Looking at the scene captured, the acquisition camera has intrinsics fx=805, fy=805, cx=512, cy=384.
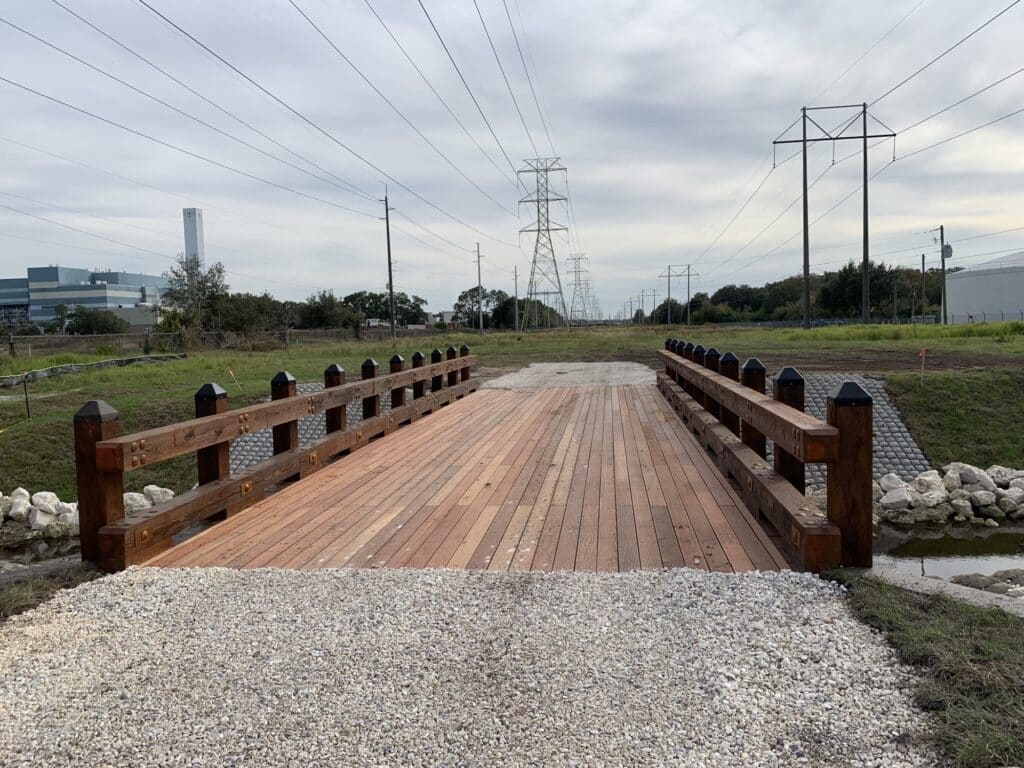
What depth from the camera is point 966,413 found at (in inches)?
584

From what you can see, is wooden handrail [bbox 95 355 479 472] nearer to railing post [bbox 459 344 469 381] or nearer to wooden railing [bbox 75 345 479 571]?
wooden railing [bbox 75 345 479 571]

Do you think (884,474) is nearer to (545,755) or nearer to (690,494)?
(690,494)

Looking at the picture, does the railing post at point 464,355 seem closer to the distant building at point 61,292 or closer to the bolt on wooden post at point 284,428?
the bolt on wooden post at point 284,428

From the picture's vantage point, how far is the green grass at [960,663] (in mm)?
2342

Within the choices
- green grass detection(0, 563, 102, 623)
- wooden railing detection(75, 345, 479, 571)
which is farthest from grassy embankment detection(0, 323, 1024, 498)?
green grass detection(0, 563, 102, 623)

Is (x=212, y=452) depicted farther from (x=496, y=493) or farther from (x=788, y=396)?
(x=788, y=396)

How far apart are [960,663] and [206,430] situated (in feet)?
14.1

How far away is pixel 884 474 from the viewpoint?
12516 millimetres

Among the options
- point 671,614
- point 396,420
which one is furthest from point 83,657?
point 396,420

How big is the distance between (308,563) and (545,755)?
234 centimetres

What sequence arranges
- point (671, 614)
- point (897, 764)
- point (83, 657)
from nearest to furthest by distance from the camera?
point (897, 764)
point (83, 657)
point (671, 614)

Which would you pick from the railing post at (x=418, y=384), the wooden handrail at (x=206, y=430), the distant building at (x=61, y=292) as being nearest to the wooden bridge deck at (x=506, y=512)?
the wooden handrail at (x=206, y=430)

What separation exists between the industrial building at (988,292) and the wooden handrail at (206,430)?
80998 mm

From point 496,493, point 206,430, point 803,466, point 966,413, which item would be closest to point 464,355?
point 496,493
